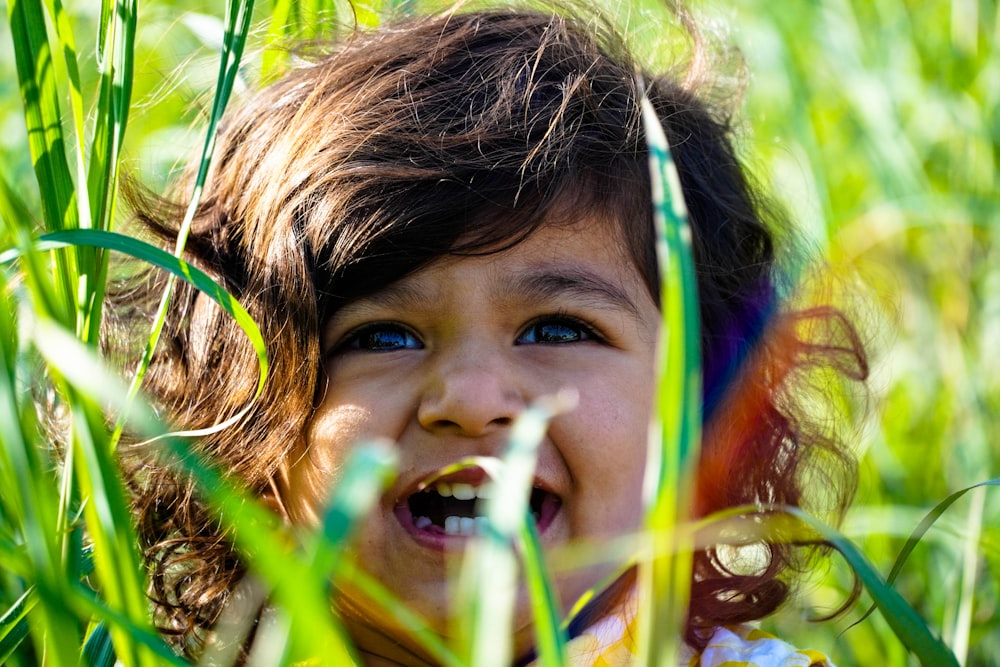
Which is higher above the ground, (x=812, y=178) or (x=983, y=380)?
(x=812, y=178)

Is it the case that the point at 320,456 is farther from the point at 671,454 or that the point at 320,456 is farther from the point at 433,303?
the point at 671,454

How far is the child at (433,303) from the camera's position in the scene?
106 centimetres

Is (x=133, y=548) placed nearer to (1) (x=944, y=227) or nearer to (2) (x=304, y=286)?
(2) (x=304, y=286)

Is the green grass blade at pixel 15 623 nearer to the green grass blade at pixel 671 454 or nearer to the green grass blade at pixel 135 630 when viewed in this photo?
the green grass blade at pixel 135 630

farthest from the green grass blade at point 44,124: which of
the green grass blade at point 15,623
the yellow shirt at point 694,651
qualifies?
the yellow shirt at point 694,651

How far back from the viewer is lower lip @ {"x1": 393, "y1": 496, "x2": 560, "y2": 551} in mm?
1047

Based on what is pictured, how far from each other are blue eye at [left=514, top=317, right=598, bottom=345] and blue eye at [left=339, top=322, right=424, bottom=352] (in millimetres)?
114

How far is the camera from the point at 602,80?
50.5 inches

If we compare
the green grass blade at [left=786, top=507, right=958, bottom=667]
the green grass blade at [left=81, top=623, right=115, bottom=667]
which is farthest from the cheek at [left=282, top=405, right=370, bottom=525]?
the green grass blade at [left=786, top=507, right=958, bottom=667]

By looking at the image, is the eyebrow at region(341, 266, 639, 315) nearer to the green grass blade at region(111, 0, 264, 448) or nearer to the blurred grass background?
the green grass blade at region(111, 0, 264, 448)

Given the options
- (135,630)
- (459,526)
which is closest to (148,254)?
(135,630)

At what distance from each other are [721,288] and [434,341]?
479mm

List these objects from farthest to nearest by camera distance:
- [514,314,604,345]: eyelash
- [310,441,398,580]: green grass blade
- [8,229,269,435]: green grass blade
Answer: [514,314,604,345]: eyelash
[8,229,269,435]: green grass blade
[310,441,398,580]: green grass blade

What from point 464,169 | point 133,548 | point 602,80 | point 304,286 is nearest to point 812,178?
point 602,80
